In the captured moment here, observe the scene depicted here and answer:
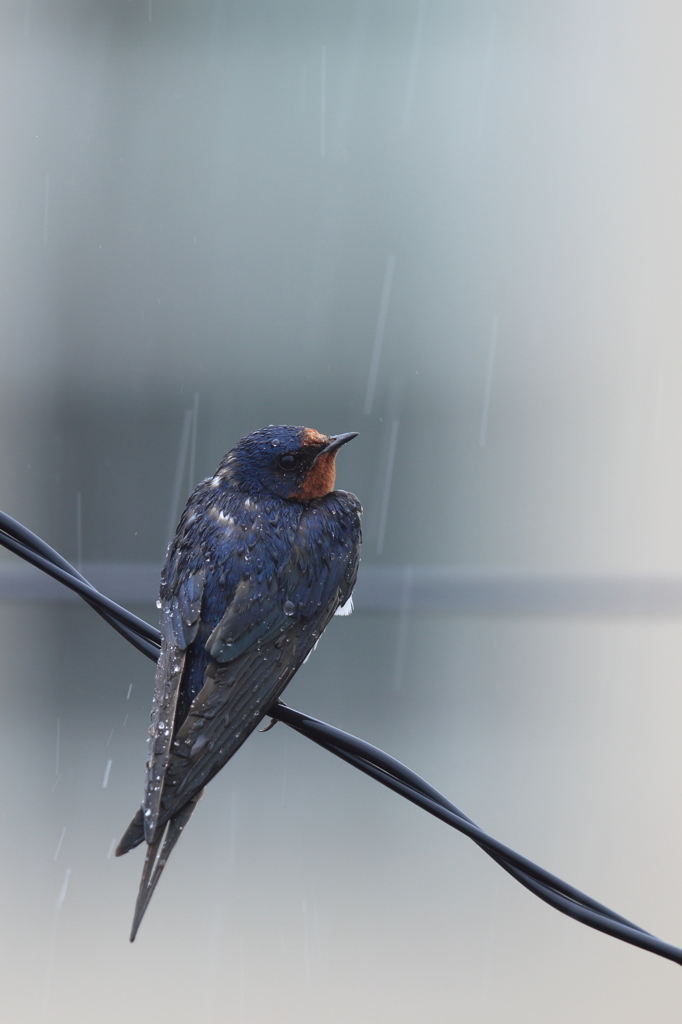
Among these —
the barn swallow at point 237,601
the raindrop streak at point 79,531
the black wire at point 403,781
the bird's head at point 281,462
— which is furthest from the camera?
the raindrop streak at point 79,531

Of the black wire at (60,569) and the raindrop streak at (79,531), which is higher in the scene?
the black wire at (60,569)

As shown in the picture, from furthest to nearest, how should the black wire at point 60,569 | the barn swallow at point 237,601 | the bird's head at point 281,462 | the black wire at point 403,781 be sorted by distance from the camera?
the bird's head at point 281,462 < the barn swallow at point 237,601 < the black wire at point 60,569 < the black wire at point 403,781

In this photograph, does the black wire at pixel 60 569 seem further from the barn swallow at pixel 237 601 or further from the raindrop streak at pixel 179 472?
the raindrop streak at pixel 179 472

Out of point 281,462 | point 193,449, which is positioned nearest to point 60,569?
point 281,462

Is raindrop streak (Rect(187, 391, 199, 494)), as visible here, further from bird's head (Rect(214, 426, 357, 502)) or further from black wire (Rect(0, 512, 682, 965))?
black wire (Rect(0, 512, 682, 965))

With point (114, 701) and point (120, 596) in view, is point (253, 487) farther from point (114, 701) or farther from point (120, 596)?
point (114, 701)

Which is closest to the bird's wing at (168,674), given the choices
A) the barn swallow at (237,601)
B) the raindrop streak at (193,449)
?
the barn swallow at (237,601)

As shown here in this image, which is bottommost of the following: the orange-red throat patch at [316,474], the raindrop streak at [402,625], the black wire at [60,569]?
the raindrop streak at [402,625]

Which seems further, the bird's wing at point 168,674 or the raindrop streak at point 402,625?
the raindrop streak at point 402,625
